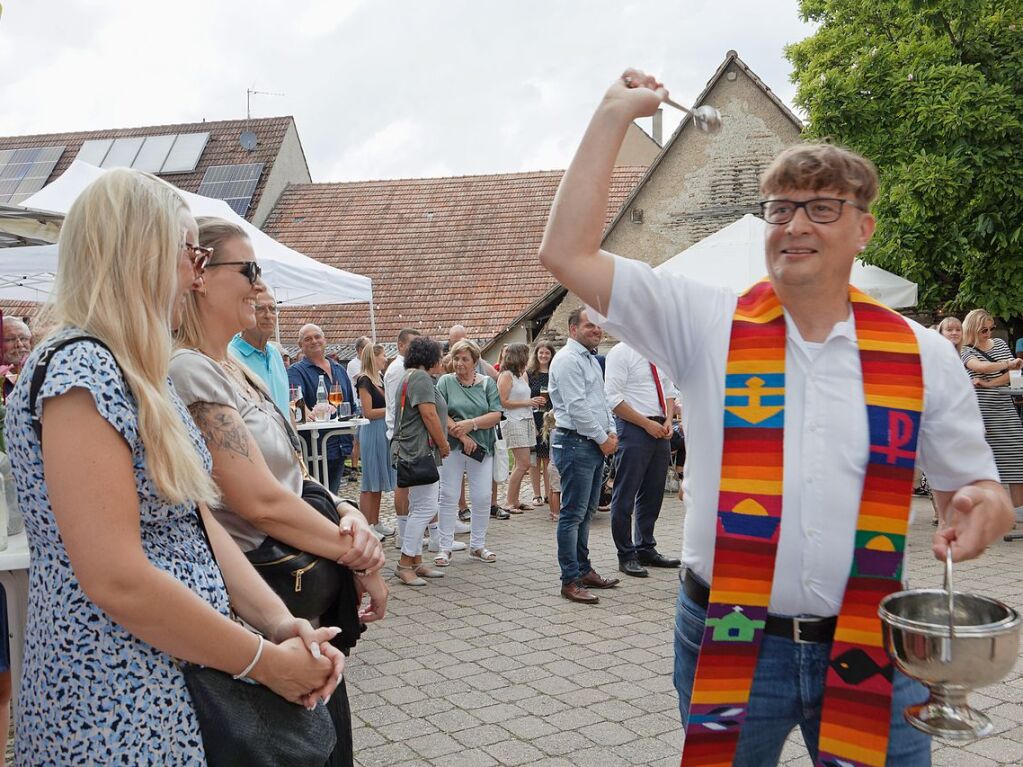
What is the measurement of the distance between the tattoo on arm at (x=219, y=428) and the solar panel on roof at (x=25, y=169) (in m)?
29.0

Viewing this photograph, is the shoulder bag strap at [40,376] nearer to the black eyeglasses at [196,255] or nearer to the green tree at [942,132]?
the black eyeglasses at [196,255]

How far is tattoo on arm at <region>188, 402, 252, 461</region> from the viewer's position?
251 cm

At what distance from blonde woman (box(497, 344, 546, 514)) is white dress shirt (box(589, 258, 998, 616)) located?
884 cm

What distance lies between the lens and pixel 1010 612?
211 cm

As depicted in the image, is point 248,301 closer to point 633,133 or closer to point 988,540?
point 988,540

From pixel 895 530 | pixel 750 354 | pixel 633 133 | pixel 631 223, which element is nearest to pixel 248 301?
pixel 750 354

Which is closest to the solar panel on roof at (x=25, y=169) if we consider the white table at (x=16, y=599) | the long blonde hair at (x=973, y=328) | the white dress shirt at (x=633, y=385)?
the white dress shirt at (x=633, y=385)

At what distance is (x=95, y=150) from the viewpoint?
2894 centimetres

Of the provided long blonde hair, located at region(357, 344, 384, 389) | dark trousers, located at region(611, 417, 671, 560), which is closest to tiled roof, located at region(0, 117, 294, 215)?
long blonde hair, located at region(357, 344, 384, 389)

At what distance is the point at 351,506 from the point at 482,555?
5747 mm

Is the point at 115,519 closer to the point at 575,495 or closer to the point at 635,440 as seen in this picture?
the point at 575,495

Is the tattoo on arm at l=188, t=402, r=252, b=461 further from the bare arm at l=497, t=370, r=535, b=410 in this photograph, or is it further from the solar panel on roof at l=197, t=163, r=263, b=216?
the solar panel on roof at l=197, t=163, r=263, b=216

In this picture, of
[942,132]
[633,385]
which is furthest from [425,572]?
[942,132]

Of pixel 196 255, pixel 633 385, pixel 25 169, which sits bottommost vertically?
pixel 633 385
